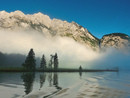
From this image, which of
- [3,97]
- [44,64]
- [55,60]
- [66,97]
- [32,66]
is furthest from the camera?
[55,60]

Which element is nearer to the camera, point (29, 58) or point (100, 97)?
point (100, 97)

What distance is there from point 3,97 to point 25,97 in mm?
2578

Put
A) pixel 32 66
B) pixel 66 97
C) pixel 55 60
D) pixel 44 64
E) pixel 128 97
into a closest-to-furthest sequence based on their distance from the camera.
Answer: pixel 66 97
pixel 128 97
pixel 32 66
pixel 44 64
pixel 55 60

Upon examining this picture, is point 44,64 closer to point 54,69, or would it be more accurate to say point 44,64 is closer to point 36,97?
point 54,69

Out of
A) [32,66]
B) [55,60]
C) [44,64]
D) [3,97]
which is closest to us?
[3,97]

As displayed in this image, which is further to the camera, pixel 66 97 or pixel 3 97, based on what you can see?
pixel 66 97

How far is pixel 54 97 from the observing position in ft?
57.0

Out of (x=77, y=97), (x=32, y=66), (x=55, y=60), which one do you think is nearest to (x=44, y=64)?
(x=55, y=60)

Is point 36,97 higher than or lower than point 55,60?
lower

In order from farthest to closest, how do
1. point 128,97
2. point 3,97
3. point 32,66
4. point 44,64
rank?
point 44,64 < point 32,66 < point 128,97 < point 3,97

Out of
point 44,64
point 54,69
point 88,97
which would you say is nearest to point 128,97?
point 88,97

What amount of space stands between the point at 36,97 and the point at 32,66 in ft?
340

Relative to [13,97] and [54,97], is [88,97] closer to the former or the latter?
[54,97]

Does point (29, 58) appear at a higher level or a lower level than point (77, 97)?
higher
